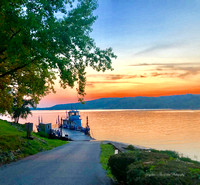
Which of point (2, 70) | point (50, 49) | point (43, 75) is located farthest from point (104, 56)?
point (2, 70)

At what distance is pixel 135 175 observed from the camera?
628cm

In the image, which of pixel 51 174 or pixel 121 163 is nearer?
pixel 121 163

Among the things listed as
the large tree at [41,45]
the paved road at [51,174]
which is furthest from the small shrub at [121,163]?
the large tree at [41,45]

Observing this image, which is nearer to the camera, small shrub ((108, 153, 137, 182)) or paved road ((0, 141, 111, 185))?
small shrub ((108, 153, 137, 182))

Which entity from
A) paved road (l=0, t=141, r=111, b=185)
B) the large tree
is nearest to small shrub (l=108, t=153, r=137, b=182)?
paved road (l=0, t=141, r=111, b=185)

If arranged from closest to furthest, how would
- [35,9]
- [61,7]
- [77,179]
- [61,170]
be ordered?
1. [77,179]
2. [61,170]
3. [35,9]
4. [61,7]

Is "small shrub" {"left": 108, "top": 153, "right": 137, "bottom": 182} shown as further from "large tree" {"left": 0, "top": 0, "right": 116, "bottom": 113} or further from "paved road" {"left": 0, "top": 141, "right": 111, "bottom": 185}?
"large tree" {"left": 0, "top": 0, "right": 116, "bottom": 113}

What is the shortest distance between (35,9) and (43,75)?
6.25 metres

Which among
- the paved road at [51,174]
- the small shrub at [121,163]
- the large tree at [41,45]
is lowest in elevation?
the paved road at [51,174]

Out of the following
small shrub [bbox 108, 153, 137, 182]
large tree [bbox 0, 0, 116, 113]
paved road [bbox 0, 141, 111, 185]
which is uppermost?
large tree [bbox 0, 0, 116, 113]

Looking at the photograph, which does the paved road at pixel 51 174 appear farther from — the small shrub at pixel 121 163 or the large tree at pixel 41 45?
the large tree at pixel 41 45

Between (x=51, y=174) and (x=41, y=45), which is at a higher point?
(x=41, y=45)

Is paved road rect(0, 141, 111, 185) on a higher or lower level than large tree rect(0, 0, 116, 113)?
lower

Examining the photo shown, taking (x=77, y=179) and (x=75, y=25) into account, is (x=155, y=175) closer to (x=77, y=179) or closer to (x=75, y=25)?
(x=77, y=179)
